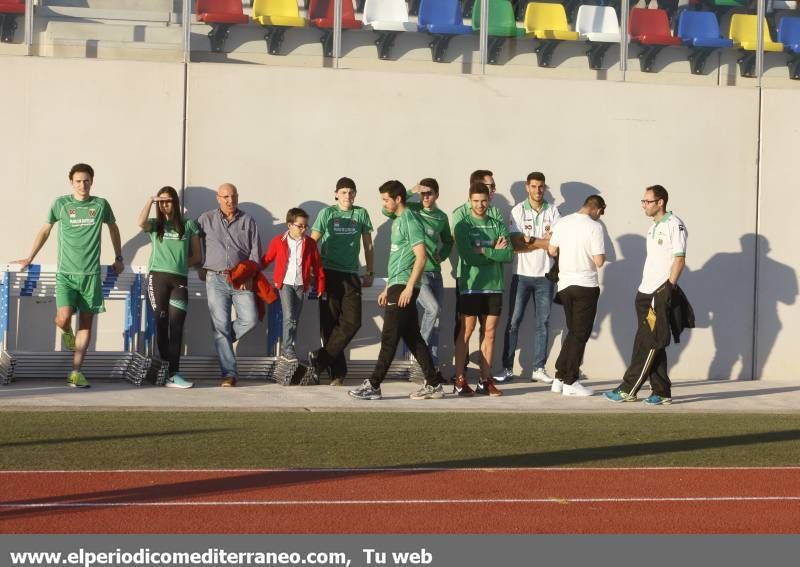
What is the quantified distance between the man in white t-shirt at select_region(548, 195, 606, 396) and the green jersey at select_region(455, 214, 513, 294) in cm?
53

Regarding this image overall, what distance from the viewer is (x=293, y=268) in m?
13.3

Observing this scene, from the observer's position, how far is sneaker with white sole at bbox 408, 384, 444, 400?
12516mm

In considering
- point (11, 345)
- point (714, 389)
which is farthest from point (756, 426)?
point (11, 345)

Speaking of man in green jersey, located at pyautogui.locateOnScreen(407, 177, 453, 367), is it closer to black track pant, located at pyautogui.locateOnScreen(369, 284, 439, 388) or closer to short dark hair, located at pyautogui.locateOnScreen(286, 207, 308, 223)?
short dark hair, located at pyautogui.locateOnScreen(286, 207, 308, 223)

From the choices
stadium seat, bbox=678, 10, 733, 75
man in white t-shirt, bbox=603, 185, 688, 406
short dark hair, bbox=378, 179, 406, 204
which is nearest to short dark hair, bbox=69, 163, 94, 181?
short dark hair, bbox=378, 179, 406, 204

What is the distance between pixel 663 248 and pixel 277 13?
5.41 metres

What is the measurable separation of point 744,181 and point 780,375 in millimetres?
2135

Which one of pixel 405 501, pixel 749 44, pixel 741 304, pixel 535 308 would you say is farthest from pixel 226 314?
pixel 749 44

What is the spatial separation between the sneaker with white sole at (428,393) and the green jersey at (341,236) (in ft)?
5.28

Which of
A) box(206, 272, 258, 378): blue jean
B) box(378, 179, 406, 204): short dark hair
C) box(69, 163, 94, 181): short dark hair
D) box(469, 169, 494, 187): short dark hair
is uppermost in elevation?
box(469, 169, 494, 187): short dark hair

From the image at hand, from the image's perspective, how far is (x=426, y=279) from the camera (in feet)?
43.9

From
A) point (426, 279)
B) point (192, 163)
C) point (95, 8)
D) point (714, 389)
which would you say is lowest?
point (714, 389)

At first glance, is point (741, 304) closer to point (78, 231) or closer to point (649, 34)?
point (649, 34)

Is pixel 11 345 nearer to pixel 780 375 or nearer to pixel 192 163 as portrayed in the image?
pixel 192 163
